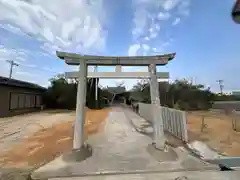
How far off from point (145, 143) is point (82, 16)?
6.94m

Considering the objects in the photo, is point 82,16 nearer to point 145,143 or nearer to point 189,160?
point 145,143

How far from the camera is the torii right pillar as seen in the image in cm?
504

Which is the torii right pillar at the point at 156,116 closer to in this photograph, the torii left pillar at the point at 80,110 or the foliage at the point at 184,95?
the torii left pillar at the point at 80,110

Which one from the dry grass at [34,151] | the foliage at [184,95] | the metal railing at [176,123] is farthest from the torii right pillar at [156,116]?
the foliage at [184,95]

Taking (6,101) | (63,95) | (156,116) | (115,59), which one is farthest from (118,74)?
(63,95)

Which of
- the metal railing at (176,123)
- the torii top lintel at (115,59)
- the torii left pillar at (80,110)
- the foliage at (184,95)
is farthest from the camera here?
the foliage at (184,95)

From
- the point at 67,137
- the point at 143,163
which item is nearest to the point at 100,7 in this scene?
the point at 67,137

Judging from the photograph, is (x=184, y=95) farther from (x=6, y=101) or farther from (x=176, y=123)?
(x=6, y=101)

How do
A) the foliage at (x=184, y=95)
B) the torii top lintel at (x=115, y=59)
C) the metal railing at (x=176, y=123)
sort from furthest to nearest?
the foliage at (x=184, y=95) < the metal railing at (x=176, y=123) < the torii top lintel at (x=115, y=59)

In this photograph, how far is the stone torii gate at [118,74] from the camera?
5.09 meters

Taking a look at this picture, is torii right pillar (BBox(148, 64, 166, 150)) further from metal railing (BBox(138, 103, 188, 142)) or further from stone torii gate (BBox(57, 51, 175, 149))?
metal railing (BBox(138, 103, 188, 142))

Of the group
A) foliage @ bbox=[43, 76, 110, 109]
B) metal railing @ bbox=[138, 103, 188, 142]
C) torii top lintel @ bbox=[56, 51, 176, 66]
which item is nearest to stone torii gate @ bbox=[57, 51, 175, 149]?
torii top lintel @ bbox=[56, 51, 176, 66]

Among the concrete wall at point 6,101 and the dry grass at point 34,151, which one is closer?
the dry grass at point 34,151

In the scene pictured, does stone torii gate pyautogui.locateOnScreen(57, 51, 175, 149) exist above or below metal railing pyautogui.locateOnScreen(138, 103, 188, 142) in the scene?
above
